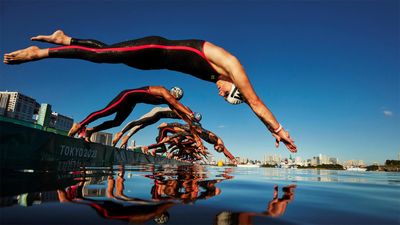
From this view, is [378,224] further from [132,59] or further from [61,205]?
[132,59]

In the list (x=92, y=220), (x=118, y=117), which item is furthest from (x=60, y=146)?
(x=92, y=220)

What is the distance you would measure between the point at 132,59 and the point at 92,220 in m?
3.18

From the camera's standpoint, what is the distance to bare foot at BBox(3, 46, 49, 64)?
3.53m

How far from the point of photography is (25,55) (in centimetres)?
357

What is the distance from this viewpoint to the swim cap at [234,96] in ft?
12.2

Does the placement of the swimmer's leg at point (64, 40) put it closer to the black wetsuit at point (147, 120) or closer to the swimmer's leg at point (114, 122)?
the swimmer's leg at point (114, 122)

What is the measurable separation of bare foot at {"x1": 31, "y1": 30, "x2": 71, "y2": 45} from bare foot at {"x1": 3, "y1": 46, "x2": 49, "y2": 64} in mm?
220

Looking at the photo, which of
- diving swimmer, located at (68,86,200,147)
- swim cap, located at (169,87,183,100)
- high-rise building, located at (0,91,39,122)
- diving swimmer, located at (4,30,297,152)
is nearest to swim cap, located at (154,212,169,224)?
diving swimmer, located at (4,30,297,152)

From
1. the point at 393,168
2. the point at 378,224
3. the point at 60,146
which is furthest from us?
the point at 393,168

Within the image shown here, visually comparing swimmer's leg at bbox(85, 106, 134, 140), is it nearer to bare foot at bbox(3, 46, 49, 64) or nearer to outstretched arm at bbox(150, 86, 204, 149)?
outstretched arm at bbox(150, 86, 204, 149)

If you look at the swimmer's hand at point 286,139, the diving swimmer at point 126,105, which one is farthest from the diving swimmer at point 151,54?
the diving swimmer at point 126,105

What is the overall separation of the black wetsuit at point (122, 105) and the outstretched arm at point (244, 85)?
12.9 ft

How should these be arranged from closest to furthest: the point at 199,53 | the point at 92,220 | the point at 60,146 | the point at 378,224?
the point at 92,220
the point at 378,224
the point at 199,53
the point at 60,146

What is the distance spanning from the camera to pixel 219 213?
119 cm
